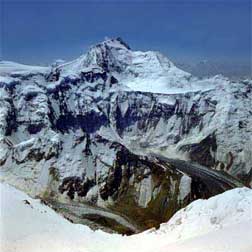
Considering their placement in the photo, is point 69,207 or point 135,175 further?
point 135,175

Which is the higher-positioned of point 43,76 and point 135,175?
point 43,76

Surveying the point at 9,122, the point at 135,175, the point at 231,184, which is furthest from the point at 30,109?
the point at 231,184

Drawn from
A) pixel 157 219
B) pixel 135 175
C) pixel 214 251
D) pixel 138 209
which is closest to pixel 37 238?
pixel 214 251

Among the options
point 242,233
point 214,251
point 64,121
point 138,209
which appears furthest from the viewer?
point 64,121

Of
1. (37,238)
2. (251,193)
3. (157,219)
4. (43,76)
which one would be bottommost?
(157,219)

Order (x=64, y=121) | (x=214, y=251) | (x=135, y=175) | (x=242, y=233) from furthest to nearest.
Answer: (x=64, y=121)
(x=135, y=175)
(x=242, y=233)
(x=214, y=251)

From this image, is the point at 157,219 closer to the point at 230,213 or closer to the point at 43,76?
the point at 43,76

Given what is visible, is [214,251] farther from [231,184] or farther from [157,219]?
[231,184]
